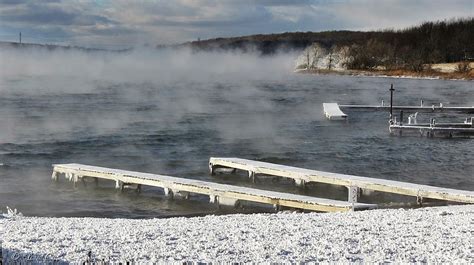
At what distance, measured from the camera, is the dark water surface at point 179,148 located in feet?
69.1

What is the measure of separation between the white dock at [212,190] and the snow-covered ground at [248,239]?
2.86 meters

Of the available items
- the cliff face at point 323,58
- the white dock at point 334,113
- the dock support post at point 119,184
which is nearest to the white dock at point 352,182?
the dock support post at point 119,184

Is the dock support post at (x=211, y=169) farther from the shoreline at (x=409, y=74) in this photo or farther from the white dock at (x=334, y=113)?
the shoreline at (x=409, y=74)

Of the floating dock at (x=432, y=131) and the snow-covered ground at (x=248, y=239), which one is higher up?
the snow-covered ground at (x=248, y=239)

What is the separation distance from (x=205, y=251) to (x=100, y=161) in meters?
17.5

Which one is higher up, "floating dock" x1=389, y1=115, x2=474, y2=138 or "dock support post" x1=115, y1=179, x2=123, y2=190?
"floating dock" x1=389, y1=115, x2=474, y2=138

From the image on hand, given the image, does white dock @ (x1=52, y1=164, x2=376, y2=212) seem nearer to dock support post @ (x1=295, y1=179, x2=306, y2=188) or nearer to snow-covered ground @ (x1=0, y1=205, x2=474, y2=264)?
snow-covered ground @ (x1=0, y1=205, x2=474, y2=264)

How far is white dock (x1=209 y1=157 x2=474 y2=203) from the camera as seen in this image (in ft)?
61.7

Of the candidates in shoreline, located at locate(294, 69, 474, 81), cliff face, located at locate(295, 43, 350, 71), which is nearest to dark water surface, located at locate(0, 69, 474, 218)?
shoreline, located at locate(294, 69, 474, 81)

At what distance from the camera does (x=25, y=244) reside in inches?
449

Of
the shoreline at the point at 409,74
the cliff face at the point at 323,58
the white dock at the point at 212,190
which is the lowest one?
the white dock at the point at 212,190

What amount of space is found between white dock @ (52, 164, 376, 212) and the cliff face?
145m

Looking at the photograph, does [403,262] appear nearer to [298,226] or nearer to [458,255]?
[458,255]

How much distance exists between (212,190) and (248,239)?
7.60 metres
